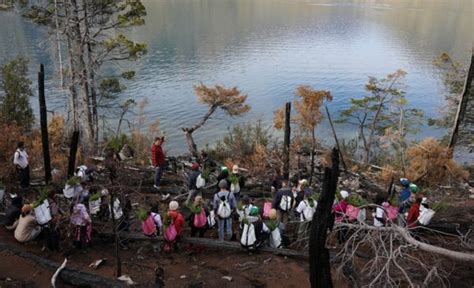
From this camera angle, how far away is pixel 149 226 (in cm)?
1067

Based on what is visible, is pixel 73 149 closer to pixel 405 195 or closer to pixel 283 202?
pixel 283 202

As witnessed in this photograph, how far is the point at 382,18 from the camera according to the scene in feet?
262

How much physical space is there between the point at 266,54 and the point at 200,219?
44741 mm

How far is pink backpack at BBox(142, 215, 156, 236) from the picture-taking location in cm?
1059

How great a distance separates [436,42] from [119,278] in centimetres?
5604

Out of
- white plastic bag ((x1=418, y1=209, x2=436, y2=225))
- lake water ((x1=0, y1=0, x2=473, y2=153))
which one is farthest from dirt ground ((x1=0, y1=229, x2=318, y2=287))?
lake water ((x1=0, y1=0, x2=473, y2=153))

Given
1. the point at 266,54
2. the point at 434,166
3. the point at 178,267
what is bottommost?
the point at 434,166

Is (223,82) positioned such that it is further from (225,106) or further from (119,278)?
(119,278)

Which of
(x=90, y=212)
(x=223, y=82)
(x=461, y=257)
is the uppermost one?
(x=461, y=257)

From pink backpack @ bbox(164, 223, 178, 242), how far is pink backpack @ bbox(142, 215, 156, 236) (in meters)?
0.40

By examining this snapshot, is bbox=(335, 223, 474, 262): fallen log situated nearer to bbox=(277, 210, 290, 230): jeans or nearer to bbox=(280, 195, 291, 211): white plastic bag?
bbox=(280, 195, 291, 211): white plastic bag

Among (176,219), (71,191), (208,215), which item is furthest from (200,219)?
(71,191)

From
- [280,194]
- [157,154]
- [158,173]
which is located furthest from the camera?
[158,173]

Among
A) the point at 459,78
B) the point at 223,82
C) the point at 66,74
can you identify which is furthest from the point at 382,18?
the point at 66,74
